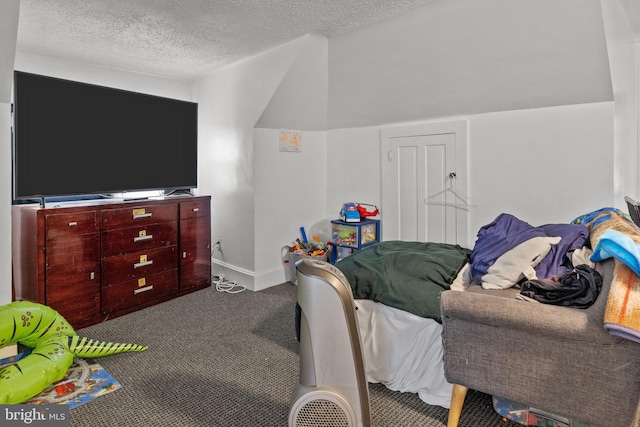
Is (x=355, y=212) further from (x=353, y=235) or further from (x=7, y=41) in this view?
(x=7, y=41)

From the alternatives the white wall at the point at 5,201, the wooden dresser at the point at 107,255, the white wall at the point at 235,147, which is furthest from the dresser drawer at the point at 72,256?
the white wall at the point at 235,147

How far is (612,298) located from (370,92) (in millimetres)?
2742

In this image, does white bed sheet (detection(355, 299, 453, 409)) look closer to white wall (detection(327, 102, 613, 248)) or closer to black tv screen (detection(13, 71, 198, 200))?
white wall (detection(327, 102, 613, 248))

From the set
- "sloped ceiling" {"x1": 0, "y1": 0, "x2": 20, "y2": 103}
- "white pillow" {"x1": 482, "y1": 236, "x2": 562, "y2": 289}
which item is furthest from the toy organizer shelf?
"sloped ceiling" {"x1": 0, "y1": 0, "x2": 20, "y2": 103}

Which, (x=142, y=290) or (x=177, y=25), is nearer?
(x=177, y=25)

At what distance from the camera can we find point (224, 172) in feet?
13.9

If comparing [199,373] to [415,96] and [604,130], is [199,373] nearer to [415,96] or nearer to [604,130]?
[415,96]

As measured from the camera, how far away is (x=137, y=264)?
337 centimetres

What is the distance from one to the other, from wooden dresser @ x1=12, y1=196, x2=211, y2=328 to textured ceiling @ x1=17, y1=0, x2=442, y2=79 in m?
1.40

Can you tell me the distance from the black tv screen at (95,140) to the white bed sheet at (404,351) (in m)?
2.47

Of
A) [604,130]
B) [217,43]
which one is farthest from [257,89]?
[604,130]

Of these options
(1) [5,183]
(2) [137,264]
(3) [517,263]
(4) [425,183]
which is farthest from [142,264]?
(3) [517,263]

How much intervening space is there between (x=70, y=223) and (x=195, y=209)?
1.16 metres

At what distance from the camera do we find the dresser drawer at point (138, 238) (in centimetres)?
316
